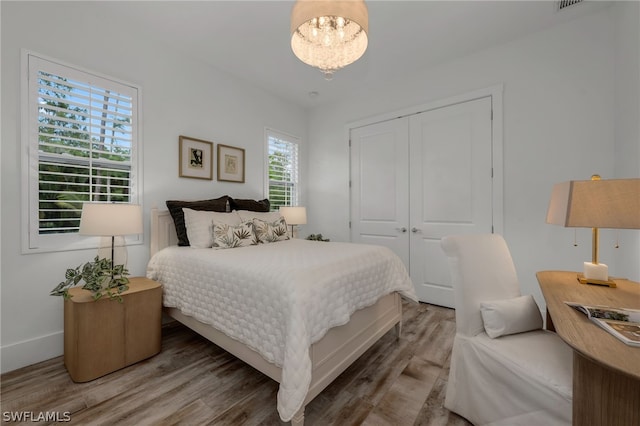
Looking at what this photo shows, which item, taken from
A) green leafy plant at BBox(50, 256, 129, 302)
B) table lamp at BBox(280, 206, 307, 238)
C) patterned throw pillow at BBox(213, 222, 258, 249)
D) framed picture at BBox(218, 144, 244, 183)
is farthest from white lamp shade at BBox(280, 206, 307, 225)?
green leafy plant at BBox(50, 256, 129, 302)

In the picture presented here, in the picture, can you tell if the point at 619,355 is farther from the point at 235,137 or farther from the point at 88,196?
the point at 235,137

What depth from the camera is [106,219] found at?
188 cm

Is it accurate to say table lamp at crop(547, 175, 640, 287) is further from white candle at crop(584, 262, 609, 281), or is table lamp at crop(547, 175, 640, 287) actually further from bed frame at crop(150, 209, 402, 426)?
bed frame at crop(150, 209, 402, 426)

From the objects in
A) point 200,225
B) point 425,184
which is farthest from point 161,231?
point 425,184

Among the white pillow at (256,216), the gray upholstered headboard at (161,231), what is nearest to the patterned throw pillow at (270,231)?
the white pillow at (256,216)

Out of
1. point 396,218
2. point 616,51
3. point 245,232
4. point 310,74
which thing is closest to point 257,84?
point 310,74

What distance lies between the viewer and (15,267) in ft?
6.15

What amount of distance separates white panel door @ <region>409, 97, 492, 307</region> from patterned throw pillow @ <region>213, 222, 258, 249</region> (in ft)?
6.65

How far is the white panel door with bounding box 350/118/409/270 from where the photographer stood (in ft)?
11.1

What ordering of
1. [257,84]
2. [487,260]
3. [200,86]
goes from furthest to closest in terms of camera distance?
[257,84] < [200,86] < [487,260]

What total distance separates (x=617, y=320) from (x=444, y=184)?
2303 millimetres

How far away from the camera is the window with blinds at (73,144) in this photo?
195cm

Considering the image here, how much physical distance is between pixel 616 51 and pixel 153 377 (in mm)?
4370

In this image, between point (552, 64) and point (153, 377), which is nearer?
point (153, 377)
